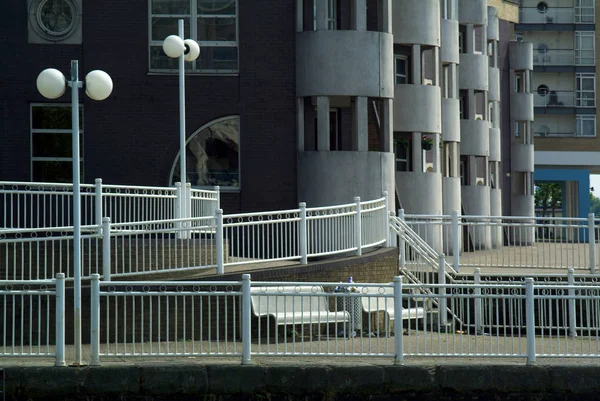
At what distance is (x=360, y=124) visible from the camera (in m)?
28.4

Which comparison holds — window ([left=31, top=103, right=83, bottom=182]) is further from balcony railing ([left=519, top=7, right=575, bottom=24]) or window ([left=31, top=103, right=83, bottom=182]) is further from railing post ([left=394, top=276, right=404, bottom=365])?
balcony railing ([left=519, top=7, right=575, bottom=24])

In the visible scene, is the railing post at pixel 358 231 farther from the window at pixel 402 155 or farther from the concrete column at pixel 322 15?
the window at pixel 402 155

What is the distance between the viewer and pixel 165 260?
2017 centimetres

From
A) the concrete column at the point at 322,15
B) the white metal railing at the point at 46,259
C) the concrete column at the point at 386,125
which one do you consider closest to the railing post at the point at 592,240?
the concrete column at the point at 386,125

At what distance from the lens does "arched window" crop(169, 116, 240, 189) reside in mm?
28125

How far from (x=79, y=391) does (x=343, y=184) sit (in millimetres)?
13736

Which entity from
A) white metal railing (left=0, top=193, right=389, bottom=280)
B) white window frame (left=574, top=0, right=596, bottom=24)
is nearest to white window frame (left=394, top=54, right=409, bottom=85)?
white metal railing (left=0, top=193, right=389, bottom=280)

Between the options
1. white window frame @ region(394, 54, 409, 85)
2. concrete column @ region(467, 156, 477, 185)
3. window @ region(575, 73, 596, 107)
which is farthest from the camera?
window @ region(575, 73, 596, 107)

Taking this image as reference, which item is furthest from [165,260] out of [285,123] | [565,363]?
[285,123]

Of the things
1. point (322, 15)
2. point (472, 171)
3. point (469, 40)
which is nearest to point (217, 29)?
point (322, 15)

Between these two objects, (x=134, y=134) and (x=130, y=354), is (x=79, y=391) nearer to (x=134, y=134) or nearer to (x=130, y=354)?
(x=130, y=354)

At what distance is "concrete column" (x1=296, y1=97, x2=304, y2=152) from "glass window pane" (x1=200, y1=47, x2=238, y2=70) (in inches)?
64.1

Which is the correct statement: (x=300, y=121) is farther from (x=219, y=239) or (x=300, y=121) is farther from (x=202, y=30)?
(x=219, y=239)

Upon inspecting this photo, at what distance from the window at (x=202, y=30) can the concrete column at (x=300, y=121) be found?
Result: 5.27ft
